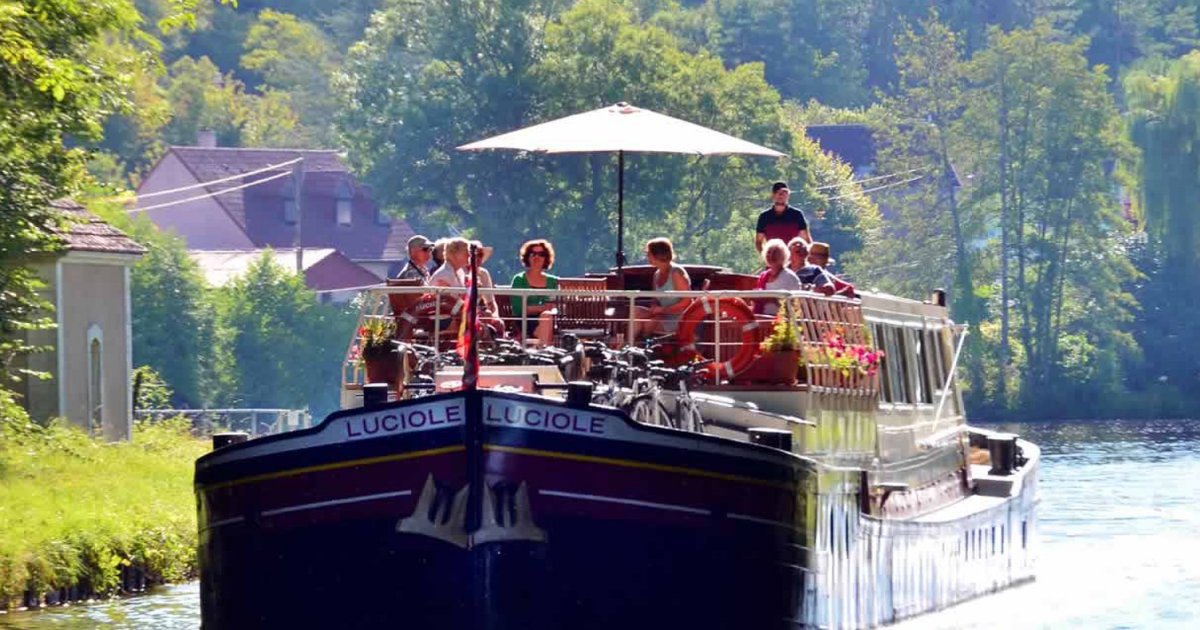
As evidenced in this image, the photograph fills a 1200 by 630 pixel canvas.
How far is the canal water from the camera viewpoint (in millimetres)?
25125

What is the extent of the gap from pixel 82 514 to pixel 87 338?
16.2m

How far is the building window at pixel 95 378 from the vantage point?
4309 centimetres

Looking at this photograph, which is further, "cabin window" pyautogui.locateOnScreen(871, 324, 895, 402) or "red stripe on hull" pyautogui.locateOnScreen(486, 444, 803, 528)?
"cabin window" pyautogui.locateOnScreen(871, 324, 895, 402)

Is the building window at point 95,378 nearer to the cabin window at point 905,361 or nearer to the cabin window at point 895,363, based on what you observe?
the cabin window at point 905,361

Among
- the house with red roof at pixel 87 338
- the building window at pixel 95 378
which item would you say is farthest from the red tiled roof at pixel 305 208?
the building window at pixel 95 378

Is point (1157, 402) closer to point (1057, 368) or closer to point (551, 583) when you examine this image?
point (1057, 368)

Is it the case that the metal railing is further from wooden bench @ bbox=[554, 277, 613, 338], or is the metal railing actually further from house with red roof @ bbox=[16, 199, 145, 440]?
house with red roof @ bbox=[16, 199, 145, 440]

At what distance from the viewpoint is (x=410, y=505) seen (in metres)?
16.8

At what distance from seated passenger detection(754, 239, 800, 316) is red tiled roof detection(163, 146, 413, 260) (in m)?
77.6

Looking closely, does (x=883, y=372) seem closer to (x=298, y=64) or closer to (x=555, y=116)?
(x=555, y=116)

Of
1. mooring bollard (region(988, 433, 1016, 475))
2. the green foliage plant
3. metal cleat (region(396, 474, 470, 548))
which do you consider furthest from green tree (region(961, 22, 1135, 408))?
metal cleat (region(396, 474, 470, 548))

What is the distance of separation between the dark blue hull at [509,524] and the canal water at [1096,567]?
5.63m

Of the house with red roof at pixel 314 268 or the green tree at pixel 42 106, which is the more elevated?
the green tree at pixel 42 106

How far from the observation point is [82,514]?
27.6m
